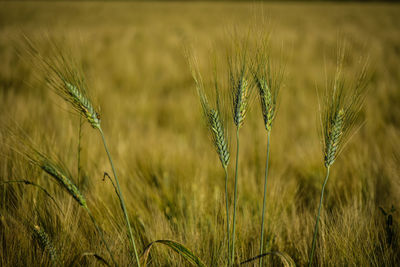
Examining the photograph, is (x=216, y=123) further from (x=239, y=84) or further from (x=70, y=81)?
(x=70, y=81)

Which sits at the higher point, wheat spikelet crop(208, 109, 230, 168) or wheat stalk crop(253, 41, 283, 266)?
wheat stalk crop(253, 41, 283, 266)

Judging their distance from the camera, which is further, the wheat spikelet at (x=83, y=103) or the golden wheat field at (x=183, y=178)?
the golden wheat field at (x=183, y=178)

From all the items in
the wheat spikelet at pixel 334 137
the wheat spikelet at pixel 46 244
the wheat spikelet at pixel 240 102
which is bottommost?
the wheat spikelet at pixel 46 244

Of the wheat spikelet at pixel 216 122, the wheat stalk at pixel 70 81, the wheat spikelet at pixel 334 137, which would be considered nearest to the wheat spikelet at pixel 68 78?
the wheat stalk at pixel 70 81

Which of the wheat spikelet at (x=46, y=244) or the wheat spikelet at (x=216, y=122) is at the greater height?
the wheat spikelet at (x=216, y=122)

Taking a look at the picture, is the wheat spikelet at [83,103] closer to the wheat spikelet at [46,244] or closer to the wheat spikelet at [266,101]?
the wheat spikelet at [46,244]

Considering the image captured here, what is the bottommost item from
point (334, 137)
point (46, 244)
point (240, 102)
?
point (46, 244)

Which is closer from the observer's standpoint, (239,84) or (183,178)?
(239,84)

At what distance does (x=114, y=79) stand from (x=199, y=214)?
2789 mm

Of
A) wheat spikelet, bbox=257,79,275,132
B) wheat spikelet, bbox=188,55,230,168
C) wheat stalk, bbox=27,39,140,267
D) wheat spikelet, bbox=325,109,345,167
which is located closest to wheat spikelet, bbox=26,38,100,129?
wheat stalk, bbox=27,39,140,267

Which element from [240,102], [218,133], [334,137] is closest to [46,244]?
[218,133]

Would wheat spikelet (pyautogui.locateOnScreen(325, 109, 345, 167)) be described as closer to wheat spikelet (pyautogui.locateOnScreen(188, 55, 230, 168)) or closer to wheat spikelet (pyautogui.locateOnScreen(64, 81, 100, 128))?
wheat spikelet (pyautogui.locateOnScreen(188, 55, 230, 168))

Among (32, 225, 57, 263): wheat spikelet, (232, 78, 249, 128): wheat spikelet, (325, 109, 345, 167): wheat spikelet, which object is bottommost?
(32, 225, 57, 263): wheat spikelet

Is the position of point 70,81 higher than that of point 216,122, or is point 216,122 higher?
point 70,81
